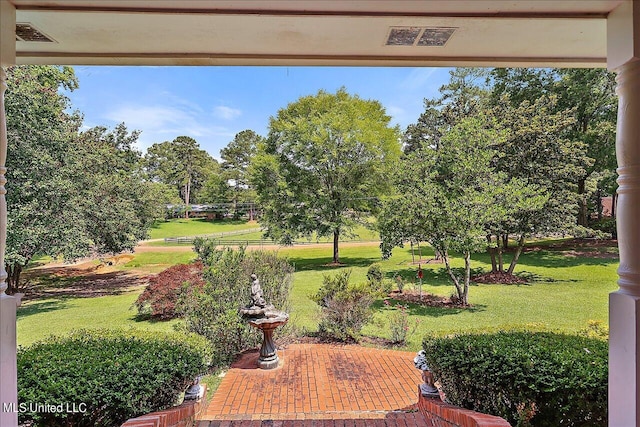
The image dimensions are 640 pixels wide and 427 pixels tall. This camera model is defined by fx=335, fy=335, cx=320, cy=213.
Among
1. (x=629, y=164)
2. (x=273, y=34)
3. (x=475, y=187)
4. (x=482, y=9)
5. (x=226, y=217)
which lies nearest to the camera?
(x=629, y=164)

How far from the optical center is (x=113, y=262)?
15.0 metres

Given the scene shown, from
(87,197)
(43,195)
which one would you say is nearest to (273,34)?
(43,195)

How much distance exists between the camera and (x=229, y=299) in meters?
4.96

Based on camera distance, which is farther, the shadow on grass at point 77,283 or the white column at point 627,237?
the shadow on grass at point 77,283

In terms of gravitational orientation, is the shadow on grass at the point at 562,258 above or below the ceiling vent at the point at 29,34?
below

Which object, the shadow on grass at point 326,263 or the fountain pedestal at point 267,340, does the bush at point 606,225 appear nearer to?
the shadow on grass at point 326,263

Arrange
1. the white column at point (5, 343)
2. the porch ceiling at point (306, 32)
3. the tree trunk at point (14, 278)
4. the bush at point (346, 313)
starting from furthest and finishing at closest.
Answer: the tree trunk at point (14, 278) < the bush at point (346, 313) < the porch ceiling at point (306, 32) < the white column at point (5, 343)

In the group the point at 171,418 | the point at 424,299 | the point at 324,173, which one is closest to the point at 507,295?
the point at 424,299

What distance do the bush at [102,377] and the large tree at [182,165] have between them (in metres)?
27.6

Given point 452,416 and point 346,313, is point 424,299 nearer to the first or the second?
point 346,313

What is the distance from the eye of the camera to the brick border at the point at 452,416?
168 centimetres

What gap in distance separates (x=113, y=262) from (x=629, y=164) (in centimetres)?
1741

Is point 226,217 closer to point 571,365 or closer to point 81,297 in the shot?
point 81,297

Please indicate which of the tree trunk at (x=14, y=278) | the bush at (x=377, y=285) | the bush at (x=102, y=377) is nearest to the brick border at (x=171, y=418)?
the bush at (x=102, y=377)
